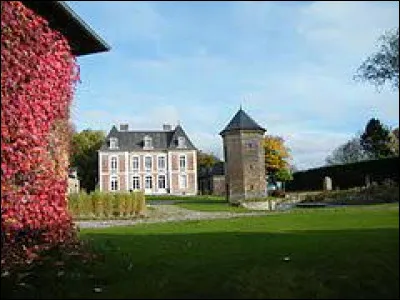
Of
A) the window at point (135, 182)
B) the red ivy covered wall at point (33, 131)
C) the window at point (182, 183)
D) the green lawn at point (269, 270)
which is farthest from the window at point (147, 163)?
the green lawn at point (269, 270)

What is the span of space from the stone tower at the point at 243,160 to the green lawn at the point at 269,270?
3849 cm

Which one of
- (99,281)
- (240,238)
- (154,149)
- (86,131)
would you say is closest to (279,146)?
(154,149)

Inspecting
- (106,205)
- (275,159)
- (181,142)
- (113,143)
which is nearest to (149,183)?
(181,142)

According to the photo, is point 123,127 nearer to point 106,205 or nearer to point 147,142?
point 147,142

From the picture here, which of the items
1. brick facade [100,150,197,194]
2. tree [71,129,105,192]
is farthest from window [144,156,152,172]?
tree [71,129,105,192]

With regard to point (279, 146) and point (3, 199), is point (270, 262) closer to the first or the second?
point (3, 199)

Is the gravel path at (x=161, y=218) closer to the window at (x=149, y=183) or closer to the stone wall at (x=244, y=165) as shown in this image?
the stone wall at (x=244, y=165)

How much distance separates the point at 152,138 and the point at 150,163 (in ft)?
12.1

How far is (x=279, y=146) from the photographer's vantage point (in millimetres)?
77438

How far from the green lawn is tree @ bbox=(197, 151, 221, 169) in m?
83.3

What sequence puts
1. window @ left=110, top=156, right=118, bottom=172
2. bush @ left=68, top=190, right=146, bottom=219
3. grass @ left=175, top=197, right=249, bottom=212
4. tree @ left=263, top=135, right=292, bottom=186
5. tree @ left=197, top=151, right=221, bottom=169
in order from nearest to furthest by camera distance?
bush @ left=68, top=190, right=146, bottom=219, grass @ left=175, top=197, right=249, bottom=212, tree @ left=263, top=135, right=292, bottom=186, window @ left=110, top=156, right=118, bottom=172, tree @ left=197, top=151, right=221, bottom=169

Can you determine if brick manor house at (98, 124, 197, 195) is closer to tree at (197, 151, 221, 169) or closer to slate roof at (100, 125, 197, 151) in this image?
slate roof at (100, 125, 197, 151)

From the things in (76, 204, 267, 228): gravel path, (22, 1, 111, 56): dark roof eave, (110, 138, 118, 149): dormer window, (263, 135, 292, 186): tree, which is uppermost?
(110, 138, 118, 149): dormer window

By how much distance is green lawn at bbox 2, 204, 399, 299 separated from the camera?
5.33m
